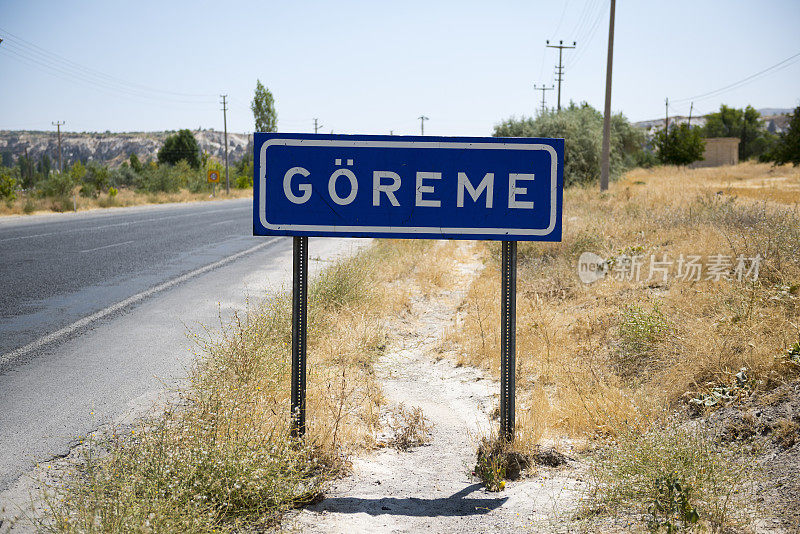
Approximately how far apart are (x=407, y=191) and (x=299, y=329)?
3.40 ft

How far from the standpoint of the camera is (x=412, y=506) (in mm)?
3117

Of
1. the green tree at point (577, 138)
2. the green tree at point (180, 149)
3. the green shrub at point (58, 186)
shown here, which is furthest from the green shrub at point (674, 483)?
the green tree at point (180, 149)

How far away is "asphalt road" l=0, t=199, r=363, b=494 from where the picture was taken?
440 cm

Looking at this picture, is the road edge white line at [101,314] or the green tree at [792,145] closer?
the road edge white line at [101,314]

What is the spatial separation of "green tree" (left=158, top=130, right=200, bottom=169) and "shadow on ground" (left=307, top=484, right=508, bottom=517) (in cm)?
7232

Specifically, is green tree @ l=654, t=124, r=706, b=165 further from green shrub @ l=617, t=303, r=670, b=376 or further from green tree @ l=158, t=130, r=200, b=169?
green shrub @ l=617, t=303, r=670, b=376

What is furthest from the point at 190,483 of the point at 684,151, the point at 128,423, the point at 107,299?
the point at 684,151

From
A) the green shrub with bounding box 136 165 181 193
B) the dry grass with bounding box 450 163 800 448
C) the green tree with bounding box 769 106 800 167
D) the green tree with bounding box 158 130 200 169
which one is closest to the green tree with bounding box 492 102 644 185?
the green tree with bounding box 769 106 800 167

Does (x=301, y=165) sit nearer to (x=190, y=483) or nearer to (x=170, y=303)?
(x=190, y=483)

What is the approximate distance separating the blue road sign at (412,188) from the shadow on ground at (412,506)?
4.75 ft

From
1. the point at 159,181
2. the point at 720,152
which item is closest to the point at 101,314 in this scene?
the point at 159,181

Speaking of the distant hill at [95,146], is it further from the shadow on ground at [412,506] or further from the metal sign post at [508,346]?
the shadow on ground at [412,506]

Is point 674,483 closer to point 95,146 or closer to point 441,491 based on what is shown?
point 441,491

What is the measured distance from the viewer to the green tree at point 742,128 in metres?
80.8
